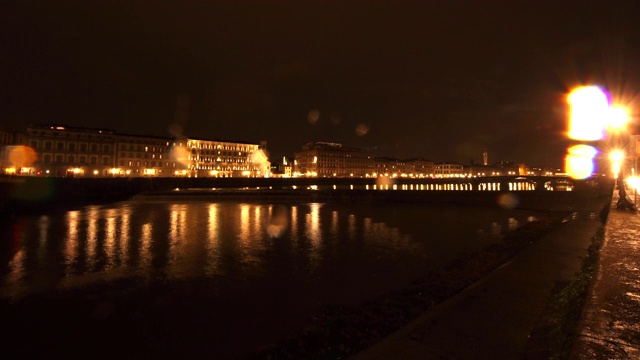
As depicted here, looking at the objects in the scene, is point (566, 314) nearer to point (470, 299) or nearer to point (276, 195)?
point (470, 299)

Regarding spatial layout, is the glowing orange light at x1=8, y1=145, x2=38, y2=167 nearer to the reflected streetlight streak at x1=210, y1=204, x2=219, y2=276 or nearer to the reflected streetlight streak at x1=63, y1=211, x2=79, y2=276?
the reflected streetlight streak at x1=63, y1=211, x2=79, y2=276

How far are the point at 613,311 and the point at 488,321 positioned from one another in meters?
1.72

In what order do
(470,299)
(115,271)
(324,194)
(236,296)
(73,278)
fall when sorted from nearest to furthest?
(470,299) → (236,296) → (73,278) → (115,271) → (324,194)

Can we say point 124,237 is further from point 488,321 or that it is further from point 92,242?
point 488,321

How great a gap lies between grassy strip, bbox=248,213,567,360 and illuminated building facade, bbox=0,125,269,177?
102603mm

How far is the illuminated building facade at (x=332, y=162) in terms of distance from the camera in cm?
16225

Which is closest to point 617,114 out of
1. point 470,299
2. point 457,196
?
point 470,299

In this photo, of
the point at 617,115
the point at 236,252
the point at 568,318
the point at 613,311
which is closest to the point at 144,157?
the point at 236,252

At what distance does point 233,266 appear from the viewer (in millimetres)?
14031

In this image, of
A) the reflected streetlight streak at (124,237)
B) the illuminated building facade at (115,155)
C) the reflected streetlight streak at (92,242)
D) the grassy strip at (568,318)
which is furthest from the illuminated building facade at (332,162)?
the grassy strip at (568,318)

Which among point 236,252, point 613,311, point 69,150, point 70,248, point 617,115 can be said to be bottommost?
point 70,248

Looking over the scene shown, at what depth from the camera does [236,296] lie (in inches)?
408

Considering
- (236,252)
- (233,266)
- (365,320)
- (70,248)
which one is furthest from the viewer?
(70,248)

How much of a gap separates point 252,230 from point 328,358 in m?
20.0
